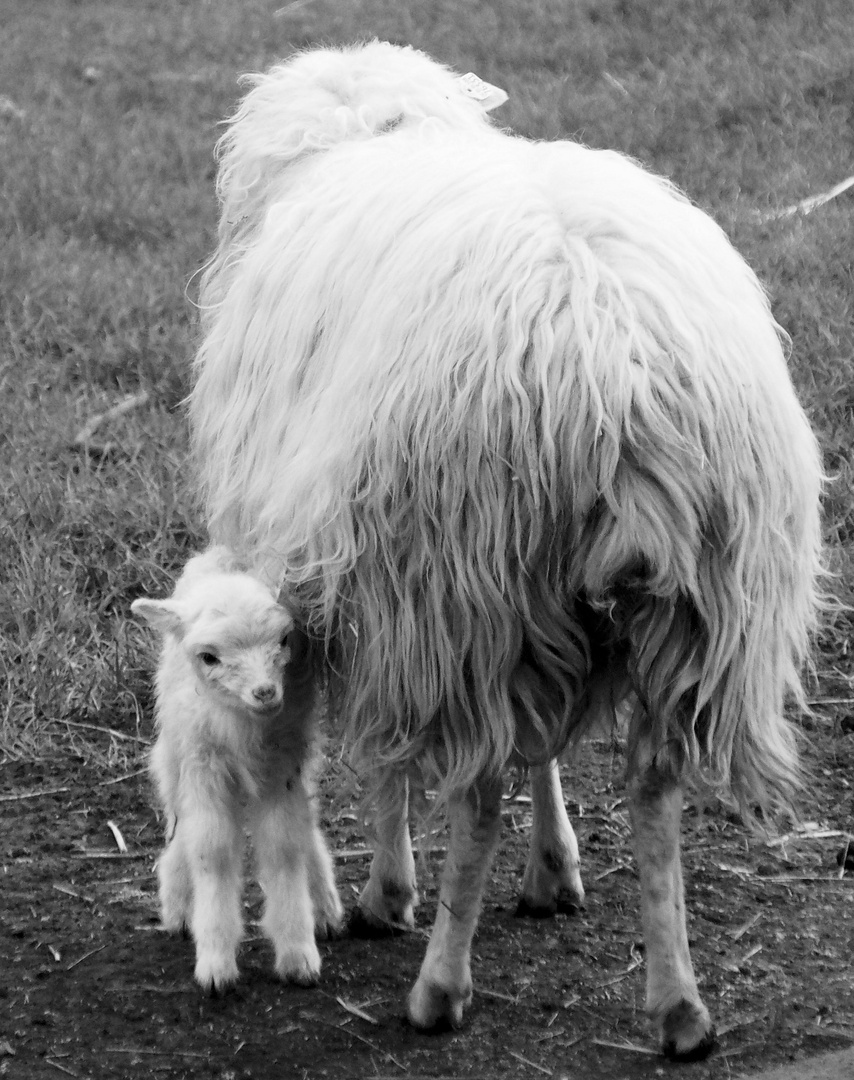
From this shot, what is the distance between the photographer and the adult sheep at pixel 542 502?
2.29 metres

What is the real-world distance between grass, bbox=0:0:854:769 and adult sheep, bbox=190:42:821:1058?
1.18m

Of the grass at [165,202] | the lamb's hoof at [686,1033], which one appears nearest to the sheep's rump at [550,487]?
the lamb's hoof at [686,1033]

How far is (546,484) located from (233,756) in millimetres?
819

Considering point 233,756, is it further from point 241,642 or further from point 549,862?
point 549,862

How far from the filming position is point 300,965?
111 inches

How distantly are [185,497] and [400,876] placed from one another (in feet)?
6.55

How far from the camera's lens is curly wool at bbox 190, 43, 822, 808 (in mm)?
2283

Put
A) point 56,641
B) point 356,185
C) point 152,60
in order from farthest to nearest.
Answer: point 152,60
point 56,641
point 356,185

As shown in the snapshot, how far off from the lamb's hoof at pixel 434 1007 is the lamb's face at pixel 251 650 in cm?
58

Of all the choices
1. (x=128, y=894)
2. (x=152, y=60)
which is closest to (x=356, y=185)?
(x=128, y=894)

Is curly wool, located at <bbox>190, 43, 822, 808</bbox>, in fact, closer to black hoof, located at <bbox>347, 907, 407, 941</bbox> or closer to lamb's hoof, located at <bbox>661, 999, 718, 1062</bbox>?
lamb's hoof, located at <bbox>661, 999, 718, 1062</bbox>

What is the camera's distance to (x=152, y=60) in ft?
31.8

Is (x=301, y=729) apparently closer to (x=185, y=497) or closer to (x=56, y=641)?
(x=56, y=641)

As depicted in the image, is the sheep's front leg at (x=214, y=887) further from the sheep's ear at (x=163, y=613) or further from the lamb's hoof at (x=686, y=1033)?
the lamb's hoof at (x=686, y=1033)
